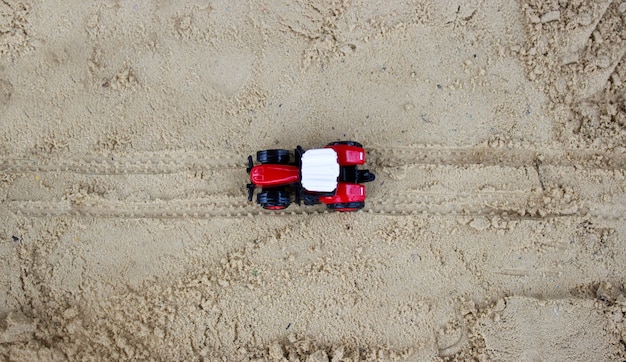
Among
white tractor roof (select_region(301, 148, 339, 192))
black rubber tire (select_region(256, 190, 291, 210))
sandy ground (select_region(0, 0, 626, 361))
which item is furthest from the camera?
sandy ground (select_region(0, 0, 626, 361))

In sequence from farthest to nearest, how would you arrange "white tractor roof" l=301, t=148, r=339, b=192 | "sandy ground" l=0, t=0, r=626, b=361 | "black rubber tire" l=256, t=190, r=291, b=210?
"sandy ground" l=0, t=0, r=626, b=361
"black rubber tire" l=256, t=190, r=291, b=210
"white tractor roof" l=301, t=148, r=339, b=192

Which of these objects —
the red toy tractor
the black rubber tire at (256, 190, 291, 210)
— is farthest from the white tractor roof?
the black rubber tire at (256, 190, 291, 210)

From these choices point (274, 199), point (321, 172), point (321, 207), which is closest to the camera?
point (321, 172)

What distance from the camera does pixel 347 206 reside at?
288 centimetres

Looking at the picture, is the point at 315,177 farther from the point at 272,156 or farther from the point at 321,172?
the point at 272,156

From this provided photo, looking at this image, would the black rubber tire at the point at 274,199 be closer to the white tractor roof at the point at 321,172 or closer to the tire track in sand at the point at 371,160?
the white tractor roof at the point at 321,172

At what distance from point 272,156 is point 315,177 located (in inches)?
14.1

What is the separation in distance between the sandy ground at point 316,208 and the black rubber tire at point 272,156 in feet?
0.93

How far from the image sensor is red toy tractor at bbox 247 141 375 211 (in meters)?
2.71

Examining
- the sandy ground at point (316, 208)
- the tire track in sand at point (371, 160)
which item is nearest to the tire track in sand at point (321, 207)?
the sandy ground at point (316, 208)

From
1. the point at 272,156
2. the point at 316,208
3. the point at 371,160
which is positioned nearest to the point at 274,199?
the point at 272,156

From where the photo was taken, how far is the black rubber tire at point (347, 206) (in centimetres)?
288

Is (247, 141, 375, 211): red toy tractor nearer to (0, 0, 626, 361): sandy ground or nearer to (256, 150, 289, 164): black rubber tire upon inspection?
(256, 150, 289, 164): black rubber tire

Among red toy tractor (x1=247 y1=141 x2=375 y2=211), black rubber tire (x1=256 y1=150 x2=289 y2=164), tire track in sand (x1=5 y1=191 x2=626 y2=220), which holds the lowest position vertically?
tire track in sand (x1=5 y1=191 x2=626 y2=220)
